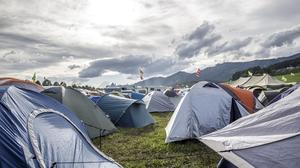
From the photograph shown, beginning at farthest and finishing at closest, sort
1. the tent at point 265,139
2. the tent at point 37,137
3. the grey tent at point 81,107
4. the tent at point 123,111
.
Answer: the tent at point 123,111, the grey tent at point 81,107, the tent at point 37,137, the tent at point 265,139

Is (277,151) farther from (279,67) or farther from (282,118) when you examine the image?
(279,67)

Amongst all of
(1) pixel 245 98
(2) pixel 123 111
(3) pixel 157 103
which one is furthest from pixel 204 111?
(3) pixel 157 103

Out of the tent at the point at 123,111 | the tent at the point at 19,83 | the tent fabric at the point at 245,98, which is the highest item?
Answer: the tent at the point at 19,83

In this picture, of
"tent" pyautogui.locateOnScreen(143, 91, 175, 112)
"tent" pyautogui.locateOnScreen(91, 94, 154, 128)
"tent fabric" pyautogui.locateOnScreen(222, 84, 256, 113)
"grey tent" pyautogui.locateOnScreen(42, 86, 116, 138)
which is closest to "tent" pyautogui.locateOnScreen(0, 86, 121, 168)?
"grey tent" pyautogui.locateOnScreen(42, 86, 116, 138)

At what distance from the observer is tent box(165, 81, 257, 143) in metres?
11.4

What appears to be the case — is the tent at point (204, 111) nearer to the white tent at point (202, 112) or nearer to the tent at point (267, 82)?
the white tent at point (202, 112)

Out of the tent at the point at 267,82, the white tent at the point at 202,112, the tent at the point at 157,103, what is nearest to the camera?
the white tent at the point at 202,112

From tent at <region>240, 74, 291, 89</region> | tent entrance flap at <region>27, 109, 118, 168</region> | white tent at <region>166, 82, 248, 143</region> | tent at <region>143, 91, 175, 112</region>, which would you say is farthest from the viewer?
tent at <region>240, 74, 291, 89</region>

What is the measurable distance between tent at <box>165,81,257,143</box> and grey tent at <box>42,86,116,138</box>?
2.90 m

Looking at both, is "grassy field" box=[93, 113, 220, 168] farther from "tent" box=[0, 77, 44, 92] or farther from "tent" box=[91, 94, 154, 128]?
"tent" box=[0, 77, 44, 92]

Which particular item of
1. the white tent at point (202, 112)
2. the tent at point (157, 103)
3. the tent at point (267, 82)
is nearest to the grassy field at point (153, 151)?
the white tent at point (202, 112)

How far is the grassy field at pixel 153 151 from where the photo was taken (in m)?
9.23

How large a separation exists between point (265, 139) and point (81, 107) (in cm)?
840

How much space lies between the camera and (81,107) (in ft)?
40.7
